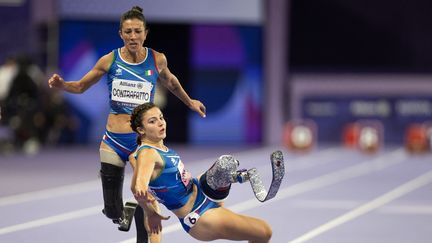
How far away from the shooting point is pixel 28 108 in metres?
18.9

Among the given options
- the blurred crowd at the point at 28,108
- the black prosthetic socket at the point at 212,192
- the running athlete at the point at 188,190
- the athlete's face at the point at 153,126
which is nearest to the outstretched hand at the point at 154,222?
the running athlete at the point at 188,190

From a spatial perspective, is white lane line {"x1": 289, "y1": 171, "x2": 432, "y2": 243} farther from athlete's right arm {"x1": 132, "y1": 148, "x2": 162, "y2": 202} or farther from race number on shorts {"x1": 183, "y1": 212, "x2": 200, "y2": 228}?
athlete's right arm {"x1": 132, "y1": 148, "x2": 162, "y2": 202}

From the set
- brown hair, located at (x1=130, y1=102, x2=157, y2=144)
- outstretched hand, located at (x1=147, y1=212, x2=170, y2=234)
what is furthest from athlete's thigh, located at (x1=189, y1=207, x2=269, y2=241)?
brown hair, located at (x1=130, y1=102, x2=157, y2=144)

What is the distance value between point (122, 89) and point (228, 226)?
1430 millimetres

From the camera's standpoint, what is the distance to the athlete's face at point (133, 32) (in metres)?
6.72

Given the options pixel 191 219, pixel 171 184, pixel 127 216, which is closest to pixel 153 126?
pixel 171 184

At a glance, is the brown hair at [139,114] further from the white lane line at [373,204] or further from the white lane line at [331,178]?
the white lane line at [373,204]

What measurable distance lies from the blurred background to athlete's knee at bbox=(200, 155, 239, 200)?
1365 cm

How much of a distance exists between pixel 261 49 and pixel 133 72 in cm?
1452

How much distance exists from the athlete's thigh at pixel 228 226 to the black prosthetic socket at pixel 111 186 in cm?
111

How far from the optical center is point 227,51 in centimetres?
2119

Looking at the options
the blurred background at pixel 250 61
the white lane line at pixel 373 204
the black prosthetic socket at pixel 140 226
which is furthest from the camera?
the blurred background at pixel 250 61

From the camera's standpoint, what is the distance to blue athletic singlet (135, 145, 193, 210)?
6199mm

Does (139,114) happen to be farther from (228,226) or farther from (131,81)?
(228,226)
